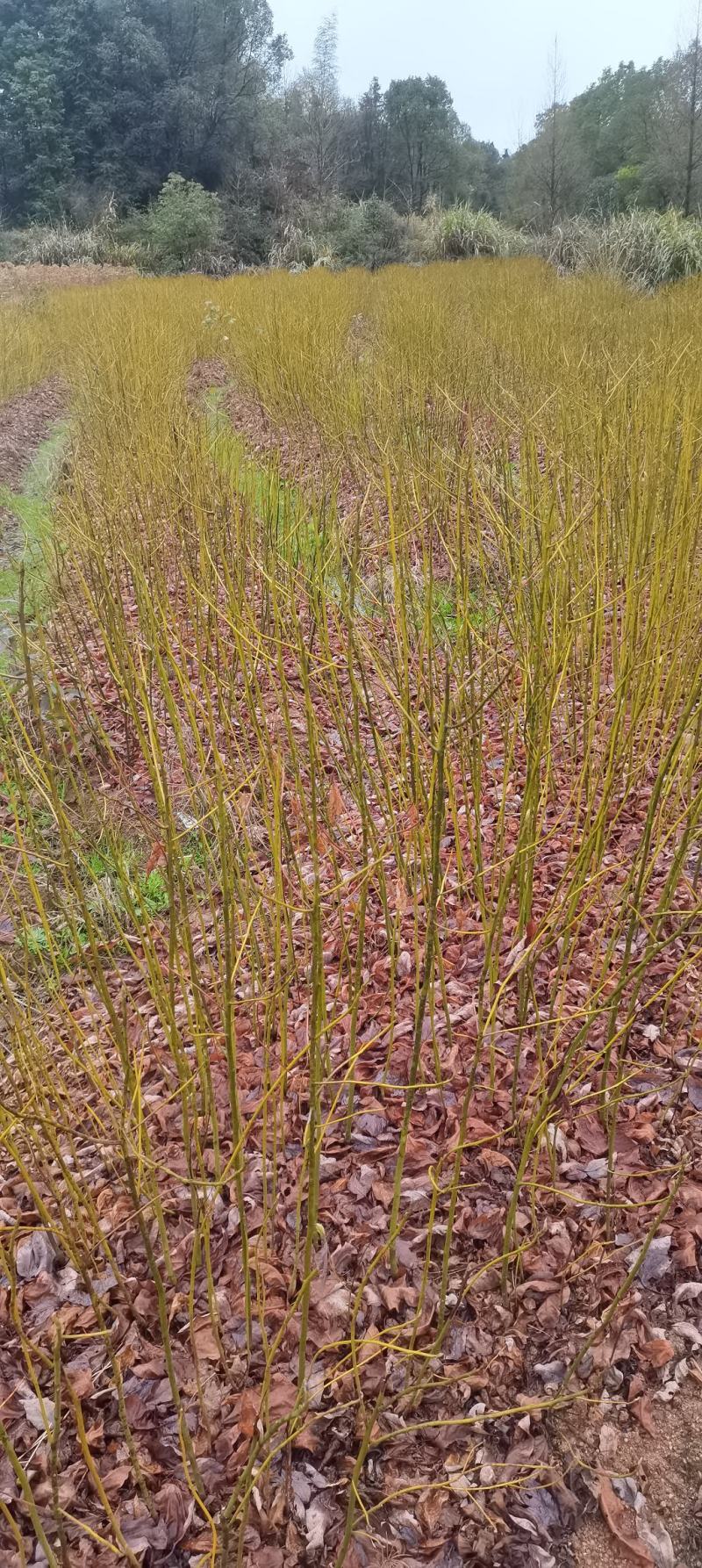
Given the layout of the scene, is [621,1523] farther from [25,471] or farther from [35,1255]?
[25,471]

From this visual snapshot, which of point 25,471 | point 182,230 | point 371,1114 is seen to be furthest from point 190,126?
point 371,1114

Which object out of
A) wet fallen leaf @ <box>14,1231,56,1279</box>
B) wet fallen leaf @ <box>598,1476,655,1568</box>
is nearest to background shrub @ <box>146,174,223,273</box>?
wet fallen leaf @ <box>14,1231,56,1279</box>

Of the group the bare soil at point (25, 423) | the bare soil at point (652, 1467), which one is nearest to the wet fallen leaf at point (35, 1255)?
the bare soil at point (652, 1467)

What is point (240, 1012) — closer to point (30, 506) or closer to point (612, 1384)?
point (612, 1384)

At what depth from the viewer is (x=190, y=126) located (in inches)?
746

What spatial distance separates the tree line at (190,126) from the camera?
17.6m

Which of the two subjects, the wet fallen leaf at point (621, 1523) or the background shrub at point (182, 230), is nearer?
the wet fallen leaf at point (621, 1523)

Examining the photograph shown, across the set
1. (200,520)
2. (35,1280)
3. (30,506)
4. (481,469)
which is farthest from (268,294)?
(35,1280)

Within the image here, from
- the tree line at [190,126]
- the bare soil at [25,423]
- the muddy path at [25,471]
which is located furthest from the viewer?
the tree line at [190,126]

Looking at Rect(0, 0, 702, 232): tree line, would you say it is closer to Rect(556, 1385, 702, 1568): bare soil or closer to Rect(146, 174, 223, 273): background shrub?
Rect(146, 174, 223, 273): background shrub

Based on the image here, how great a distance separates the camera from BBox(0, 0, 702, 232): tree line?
A: 57.8 feet

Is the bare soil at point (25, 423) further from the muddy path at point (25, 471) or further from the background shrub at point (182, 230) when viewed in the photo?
the background shrub at point (182, 230)

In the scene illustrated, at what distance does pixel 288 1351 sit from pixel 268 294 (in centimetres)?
890

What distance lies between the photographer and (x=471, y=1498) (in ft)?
3.44
